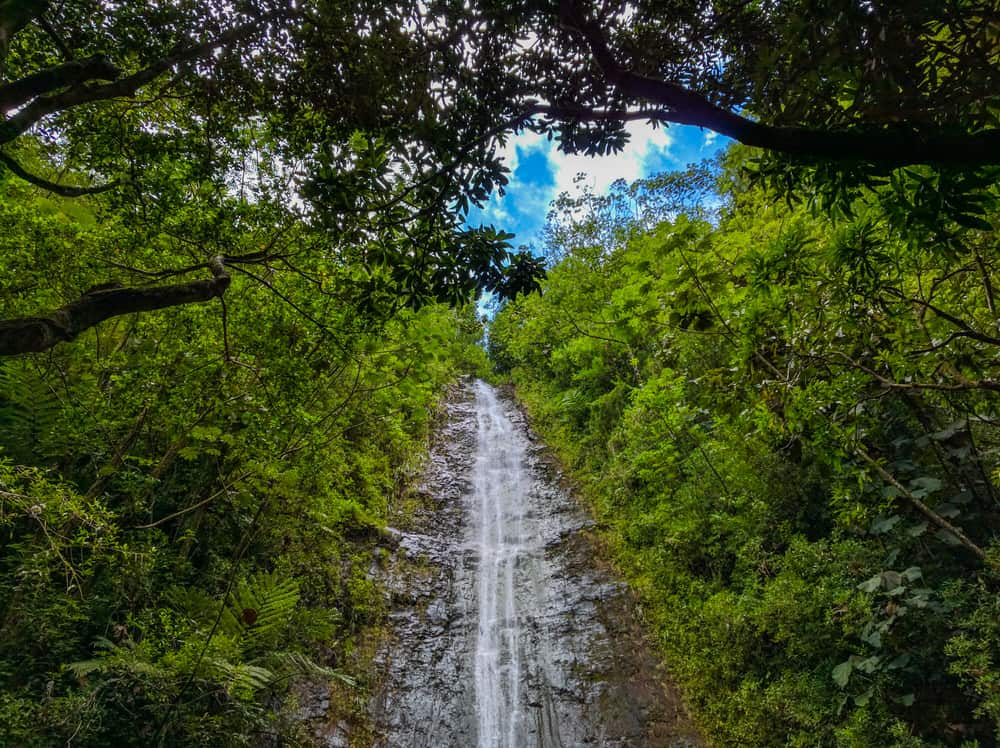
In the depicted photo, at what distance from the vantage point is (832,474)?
19.2 ft

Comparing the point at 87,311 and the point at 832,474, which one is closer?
the point at 87,311

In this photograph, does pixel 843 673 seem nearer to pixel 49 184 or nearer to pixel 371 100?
pixel 371 100

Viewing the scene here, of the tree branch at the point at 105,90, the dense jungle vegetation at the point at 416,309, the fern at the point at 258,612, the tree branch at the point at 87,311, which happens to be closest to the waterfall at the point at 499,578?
the dense jungle vegetation at the point at 416,309

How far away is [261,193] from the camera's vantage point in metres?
4.05

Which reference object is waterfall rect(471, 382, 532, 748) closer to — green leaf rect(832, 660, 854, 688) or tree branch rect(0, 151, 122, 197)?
green leaf rect(832, 660, 854, 688)

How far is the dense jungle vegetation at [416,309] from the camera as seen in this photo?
7.53ft

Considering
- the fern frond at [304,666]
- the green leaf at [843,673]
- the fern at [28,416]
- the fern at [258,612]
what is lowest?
the green leaf at [843,673]

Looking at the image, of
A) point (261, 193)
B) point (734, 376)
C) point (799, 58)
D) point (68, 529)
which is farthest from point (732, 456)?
point (68, 529)

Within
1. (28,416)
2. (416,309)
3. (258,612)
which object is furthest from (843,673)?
(28,416)

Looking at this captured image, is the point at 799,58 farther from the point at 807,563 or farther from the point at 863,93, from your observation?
the point at 807,563

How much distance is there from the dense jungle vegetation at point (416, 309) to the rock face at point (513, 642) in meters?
0.64

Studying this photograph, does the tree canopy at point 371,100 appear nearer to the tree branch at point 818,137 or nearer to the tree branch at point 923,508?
the tree branch at point 818,137

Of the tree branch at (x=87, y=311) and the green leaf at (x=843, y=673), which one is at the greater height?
the tree branch at (x=87, y=311)

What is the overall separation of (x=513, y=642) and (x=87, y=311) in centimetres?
754
